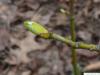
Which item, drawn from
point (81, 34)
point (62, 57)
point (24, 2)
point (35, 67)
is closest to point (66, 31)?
point (81, 34)

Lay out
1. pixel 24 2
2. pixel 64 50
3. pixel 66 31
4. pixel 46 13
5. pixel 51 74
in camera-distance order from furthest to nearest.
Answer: pixel 24 2
pixel 46 13
pixel 66 31
pixel 64 50
pixel 51 74

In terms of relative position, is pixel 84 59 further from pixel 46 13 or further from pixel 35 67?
pixel 46 13

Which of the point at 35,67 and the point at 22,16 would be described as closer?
the point at 35,67

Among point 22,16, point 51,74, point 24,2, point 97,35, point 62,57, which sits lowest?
point 51,74

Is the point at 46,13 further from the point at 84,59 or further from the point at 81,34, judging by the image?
the point at 84,59

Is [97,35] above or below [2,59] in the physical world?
above

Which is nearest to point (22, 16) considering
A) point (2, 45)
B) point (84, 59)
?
point (2, 45)

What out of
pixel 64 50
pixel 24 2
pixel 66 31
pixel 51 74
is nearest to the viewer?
pixel 51 74
